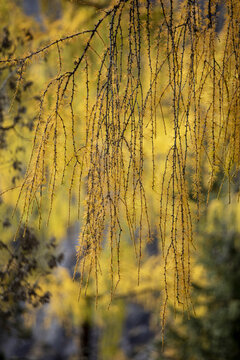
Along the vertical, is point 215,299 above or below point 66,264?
below

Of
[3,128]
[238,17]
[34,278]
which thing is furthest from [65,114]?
[34,278]

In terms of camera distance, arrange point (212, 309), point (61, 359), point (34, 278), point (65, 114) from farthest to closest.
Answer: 1. point (61, 359)
2. point (212, 309)
3. point (34, 278)
4. point (65, 114)

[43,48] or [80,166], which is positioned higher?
[43,48]

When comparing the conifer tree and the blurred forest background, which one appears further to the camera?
the conifer tree

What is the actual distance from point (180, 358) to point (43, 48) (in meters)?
4.18

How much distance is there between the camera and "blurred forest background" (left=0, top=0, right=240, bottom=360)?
2.75m

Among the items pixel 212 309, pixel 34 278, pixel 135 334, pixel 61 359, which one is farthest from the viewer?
pixel 135 334

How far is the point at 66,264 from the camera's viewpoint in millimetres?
6258

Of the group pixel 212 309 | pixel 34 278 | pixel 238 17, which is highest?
pixel 238 17

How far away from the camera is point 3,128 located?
2816mm

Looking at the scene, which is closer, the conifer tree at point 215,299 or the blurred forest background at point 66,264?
the blurred forest background at point 66,264

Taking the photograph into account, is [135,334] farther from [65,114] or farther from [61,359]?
[65,114]

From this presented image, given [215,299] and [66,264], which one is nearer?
[215,299]

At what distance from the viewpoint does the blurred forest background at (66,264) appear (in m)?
2.75
